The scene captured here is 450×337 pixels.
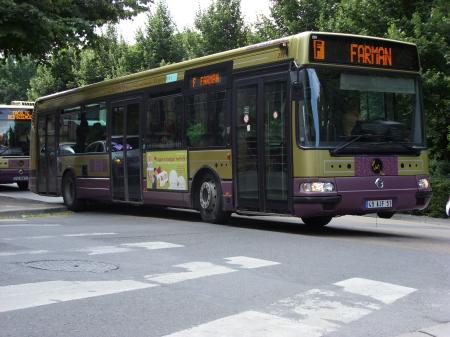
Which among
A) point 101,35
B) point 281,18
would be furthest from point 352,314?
point 281,18

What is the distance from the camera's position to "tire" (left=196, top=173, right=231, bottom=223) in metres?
12.8

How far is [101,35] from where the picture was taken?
61.7 ft

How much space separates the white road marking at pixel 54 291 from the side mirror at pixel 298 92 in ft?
15.9

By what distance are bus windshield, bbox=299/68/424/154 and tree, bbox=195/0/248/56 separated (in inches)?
897

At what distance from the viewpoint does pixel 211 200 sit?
42.6 feet

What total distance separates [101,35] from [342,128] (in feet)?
32.4

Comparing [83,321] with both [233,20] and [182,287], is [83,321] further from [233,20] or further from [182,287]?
[233,20]

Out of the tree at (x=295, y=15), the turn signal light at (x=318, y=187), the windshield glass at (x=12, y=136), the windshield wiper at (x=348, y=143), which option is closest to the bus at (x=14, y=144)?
the windshield glass at (x=12, y=136)

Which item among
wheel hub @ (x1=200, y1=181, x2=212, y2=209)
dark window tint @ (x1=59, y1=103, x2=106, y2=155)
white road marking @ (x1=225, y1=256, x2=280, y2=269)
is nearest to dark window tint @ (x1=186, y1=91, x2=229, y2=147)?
wheel hub @ (x1=200, y1=181, x2=212, y2=209)

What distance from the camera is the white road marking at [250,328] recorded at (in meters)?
5.24

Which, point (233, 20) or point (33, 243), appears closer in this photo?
point (33, 243)

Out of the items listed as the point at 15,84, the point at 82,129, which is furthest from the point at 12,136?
the point at 15,84

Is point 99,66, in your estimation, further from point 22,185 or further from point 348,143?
point 348,143

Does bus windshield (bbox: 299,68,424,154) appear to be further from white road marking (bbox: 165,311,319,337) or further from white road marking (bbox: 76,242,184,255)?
white road marking (bbox: 165,311,319,337)
